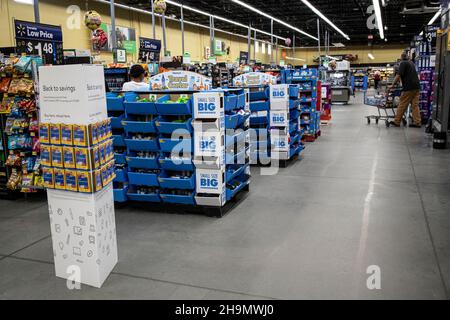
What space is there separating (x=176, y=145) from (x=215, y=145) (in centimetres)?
45

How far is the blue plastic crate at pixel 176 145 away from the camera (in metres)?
4.53

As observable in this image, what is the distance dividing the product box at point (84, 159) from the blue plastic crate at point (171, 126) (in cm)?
170

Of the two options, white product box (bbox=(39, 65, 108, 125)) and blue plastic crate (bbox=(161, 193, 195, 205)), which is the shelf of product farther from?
white product box (bbox=(39, 65, 108, 125))

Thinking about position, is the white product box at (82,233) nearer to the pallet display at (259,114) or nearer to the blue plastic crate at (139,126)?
Result: the blue plastic crate at (139,126)

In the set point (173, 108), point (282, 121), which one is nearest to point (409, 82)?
point (282, 121)

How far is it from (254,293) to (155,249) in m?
1.19

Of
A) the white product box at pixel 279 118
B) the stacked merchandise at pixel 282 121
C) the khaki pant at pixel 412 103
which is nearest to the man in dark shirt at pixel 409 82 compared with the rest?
the khaki pant at pixel 412 103

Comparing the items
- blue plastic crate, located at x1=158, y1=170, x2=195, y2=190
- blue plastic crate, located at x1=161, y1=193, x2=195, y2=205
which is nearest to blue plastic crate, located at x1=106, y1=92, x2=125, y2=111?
blue plastic crate, located at x1=158, y1=170, x2=195, y2=190

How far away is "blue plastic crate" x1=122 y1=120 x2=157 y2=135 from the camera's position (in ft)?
15.1

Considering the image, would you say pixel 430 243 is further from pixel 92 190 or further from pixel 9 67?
pixel 9 67

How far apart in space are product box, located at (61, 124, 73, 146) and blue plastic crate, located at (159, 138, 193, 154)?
174cm

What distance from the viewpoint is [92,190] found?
2867mm

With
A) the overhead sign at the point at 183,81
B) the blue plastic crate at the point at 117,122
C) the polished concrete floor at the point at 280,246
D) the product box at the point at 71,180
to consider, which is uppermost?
the overhead sign at the point at 183,81

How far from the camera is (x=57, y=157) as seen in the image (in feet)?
9.70
